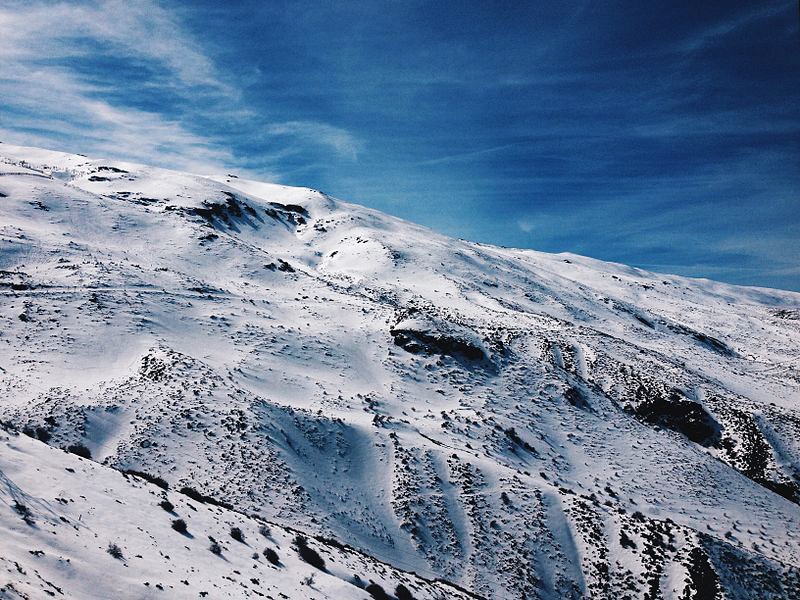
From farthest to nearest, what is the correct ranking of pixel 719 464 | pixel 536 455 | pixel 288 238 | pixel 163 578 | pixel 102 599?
pixel 288 238 → pixel 719 464 → pixel 536 455 → pixel 163 578 → pixel 102 599

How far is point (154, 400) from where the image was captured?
26594 mm

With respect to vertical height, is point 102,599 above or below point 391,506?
below

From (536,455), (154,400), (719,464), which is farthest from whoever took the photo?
(719,464)

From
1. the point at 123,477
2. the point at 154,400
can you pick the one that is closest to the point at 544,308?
the point at 154,400

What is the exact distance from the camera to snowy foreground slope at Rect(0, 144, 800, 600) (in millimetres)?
14195

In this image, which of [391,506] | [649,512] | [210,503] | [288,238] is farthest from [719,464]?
[288,238]

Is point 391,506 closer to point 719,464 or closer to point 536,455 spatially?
point 536,455

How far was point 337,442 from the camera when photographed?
28156 millimetres

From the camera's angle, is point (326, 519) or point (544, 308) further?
point (544, 308)

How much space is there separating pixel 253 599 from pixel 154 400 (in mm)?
18476

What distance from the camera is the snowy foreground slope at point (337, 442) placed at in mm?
14195

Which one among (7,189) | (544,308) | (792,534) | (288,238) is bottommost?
(7,189)

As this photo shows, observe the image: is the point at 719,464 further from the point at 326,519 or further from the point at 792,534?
the point at 326,519

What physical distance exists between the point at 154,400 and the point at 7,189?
5407 cm
